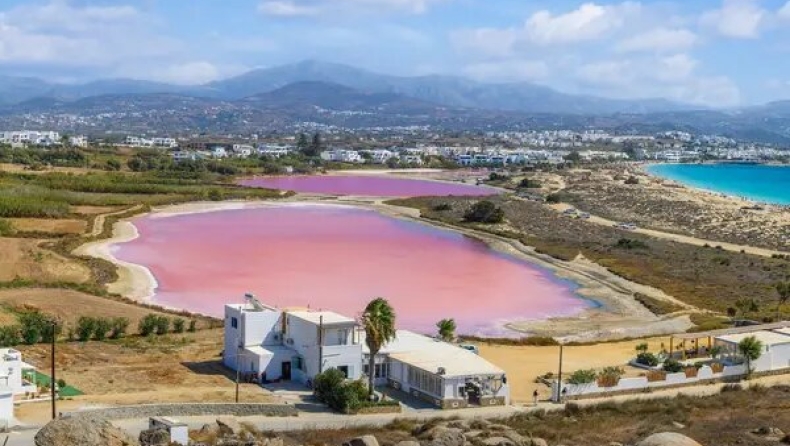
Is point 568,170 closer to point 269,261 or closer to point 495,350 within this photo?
point 269,261

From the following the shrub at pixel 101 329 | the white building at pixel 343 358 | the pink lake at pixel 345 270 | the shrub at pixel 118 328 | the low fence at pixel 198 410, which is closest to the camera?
the low fence at pixel 198 410

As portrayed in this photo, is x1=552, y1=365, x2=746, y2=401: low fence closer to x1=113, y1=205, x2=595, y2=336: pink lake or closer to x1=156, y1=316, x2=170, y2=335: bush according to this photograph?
x1=113, y1=205, x2=595, y2=336: pink lake

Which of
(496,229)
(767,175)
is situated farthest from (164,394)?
(767,175)

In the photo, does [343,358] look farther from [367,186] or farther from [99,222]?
[367,186]

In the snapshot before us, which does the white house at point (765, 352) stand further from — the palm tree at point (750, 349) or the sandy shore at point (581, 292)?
the sandy shore at point (581, 292)

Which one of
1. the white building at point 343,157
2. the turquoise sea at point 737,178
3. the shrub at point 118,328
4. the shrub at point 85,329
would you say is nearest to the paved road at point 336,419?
the shrub at point 85,329

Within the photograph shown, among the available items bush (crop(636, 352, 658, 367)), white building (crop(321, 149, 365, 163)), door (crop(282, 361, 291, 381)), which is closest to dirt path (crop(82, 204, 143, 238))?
door (crop(282, 361, 291, 381))
